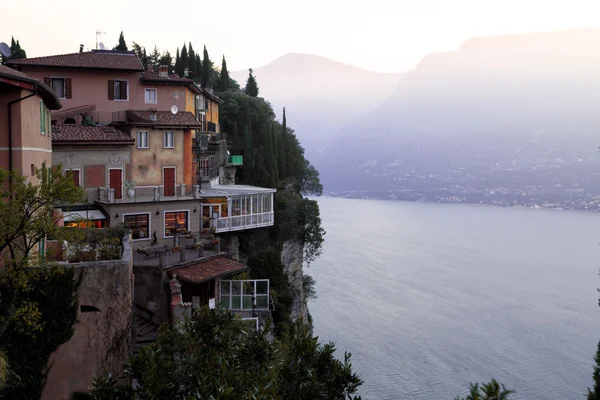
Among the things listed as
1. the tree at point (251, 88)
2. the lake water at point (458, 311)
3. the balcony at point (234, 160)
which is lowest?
the lake water at point (458, 311)

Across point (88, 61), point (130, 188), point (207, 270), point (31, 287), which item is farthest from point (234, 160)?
point (31, 287)

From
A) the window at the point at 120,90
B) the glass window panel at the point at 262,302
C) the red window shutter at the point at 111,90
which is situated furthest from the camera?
the window at the point at 120,90

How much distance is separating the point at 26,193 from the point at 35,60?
2392cm

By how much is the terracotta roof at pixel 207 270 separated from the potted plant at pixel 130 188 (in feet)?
18.7

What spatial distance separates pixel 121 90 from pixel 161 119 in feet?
10.8

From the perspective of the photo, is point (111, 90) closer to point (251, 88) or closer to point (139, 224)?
point (139, 224)

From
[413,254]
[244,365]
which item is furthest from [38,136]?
[413,254]

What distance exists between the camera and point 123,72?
33.8 meters

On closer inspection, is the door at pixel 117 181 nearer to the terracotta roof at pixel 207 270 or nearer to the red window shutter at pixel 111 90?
the red window shutter at pixel 111 90

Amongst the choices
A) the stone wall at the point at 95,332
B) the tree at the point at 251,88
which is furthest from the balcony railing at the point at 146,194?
the tree at the point at 251,88

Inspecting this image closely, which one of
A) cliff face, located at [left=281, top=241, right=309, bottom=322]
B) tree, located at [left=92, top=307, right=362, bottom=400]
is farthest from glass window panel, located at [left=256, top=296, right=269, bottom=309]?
tree, located at [left=92, top=307, right=362, bottom=400]

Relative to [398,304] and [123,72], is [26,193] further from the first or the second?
[398,304]

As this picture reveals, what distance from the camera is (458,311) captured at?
6938cm

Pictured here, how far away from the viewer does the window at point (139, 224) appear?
29.4 metres
